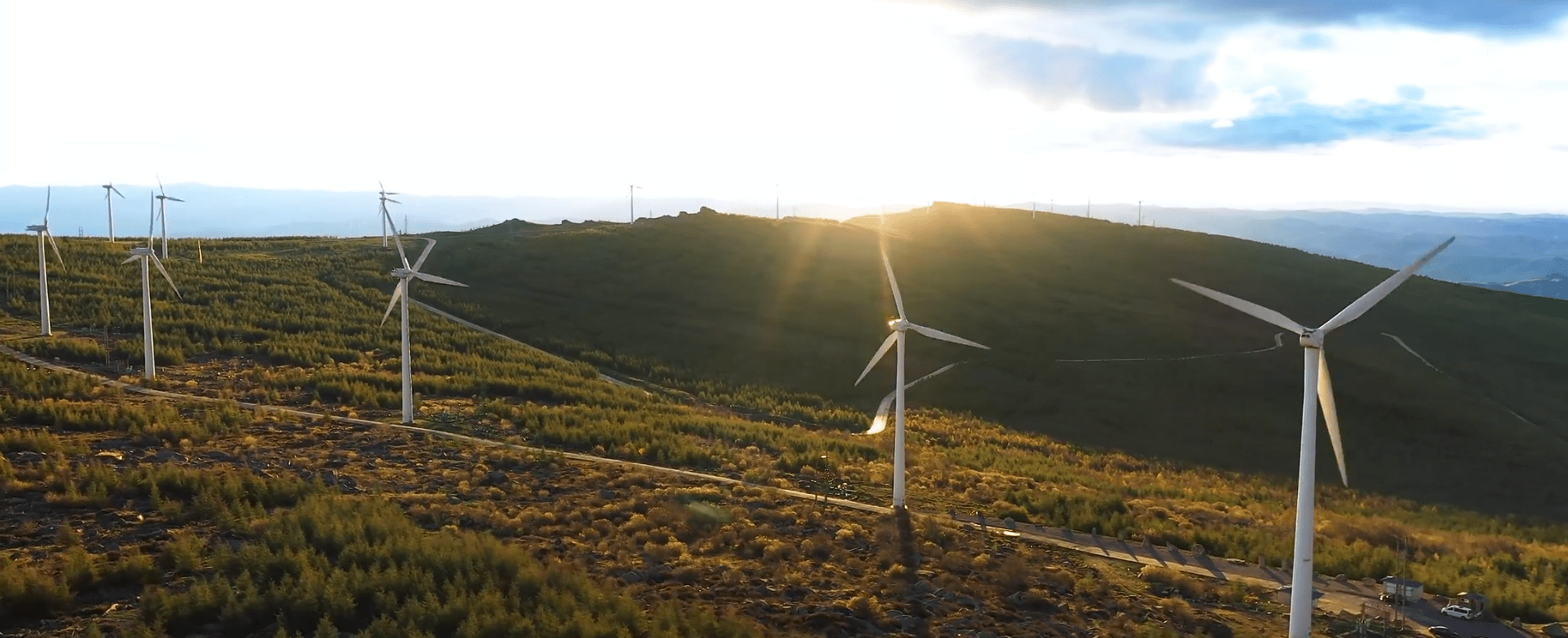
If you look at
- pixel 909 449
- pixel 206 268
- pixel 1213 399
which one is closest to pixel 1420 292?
pixel 1213 399

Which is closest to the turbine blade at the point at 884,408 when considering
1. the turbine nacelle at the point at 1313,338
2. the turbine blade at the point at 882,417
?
the turbine blade at the point at 882,417

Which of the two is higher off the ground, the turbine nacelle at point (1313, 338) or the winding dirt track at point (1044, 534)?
the turbine nacelle at point (1313, 338)

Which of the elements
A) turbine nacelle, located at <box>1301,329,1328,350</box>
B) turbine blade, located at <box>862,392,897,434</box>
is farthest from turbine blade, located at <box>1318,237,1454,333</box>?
turbine blade, located at <box>862,392,897,434</box>

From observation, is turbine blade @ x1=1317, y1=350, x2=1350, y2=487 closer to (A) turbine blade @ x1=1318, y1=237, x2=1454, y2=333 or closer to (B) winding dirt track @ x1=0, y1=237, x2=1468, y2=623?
(A) turbine blade @ x1=1318, y1=237, x2=1454, y2=333

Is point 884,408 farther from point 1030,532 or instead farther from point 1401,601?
point 1401,601

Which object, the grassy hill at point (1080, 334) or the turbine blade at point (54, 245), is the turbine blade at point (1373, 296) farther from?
the turbine blade at point (54, 245)

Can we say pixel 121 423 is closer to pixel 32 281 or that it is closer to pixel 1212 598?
pixel 1212 598
